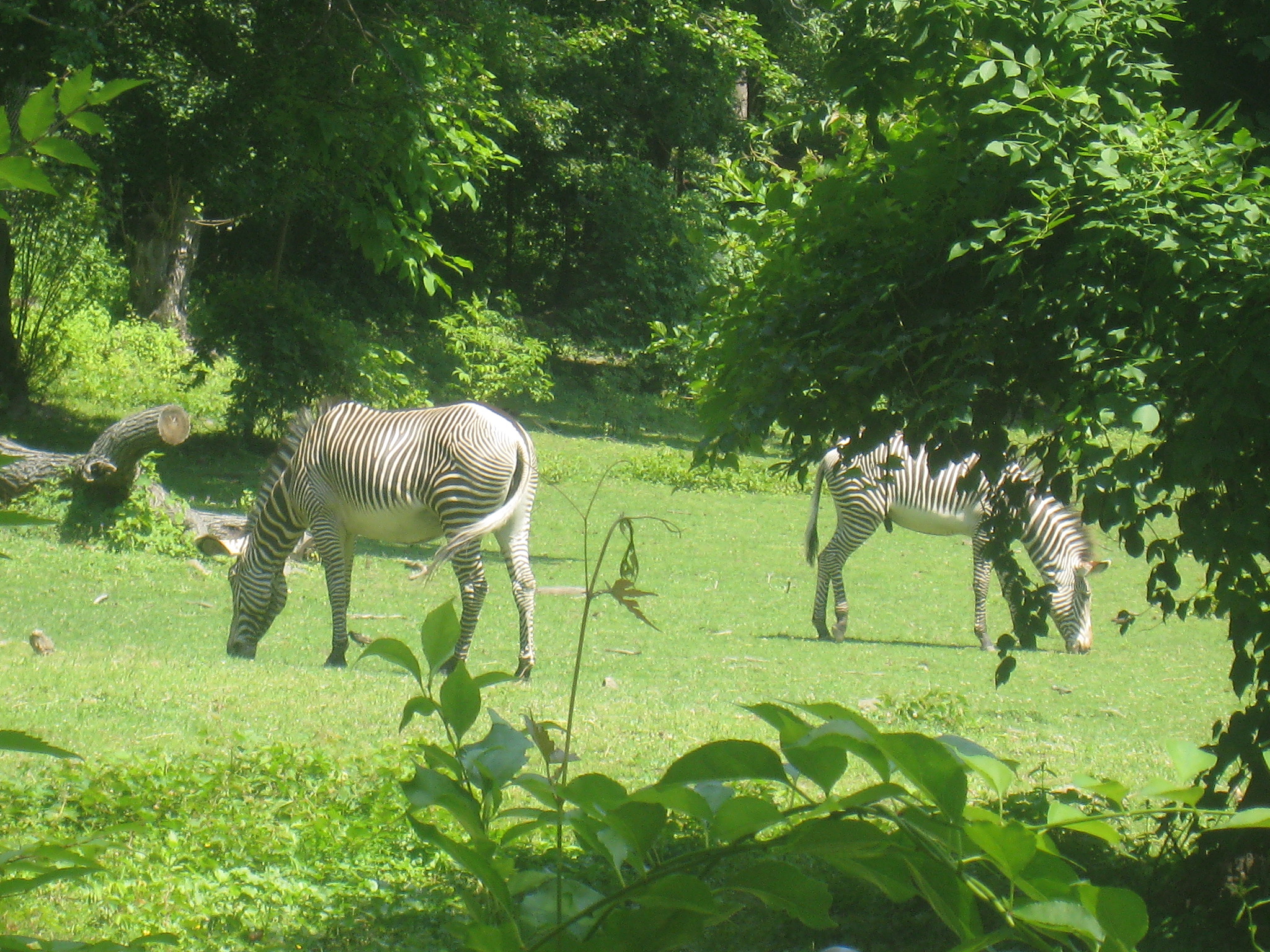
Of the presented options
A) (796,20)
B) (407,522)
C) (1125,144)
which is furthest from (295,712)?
(796,20)

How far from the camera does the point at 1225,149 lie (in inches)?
112

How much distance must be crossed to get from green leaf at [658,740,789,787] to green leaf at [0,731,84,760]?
0.52m

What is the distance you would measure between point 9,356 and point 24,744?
16.0 metres

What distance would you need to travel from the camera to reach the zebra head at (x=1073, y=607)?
10.2 metres

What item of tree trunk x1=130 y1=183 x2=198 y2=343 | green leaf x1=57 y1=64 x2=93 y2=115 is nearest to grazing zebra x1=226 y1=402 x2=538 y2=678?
green leaf x1=57 y1=64 x2=93 y2=115

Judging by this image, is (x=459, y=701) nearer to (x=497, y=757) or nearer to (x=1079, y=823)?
(x=497, y=757)

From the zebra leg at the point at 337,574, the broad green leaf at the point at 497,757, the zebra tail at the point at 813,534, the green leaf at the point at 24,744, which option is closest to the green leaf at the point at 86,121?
the green leaf at the point at 24,744

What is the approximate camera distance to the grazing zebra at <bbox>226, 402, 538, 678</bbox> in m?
8.50

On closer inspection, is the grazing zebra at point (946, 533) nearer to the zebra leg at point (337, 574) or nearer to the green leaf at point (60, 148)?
the zebra leg at point (337, 574)

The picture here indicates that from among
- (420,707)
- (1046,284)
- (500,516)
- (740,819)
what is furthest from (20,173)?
(500,516)

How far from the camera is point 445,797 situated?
2.79ft

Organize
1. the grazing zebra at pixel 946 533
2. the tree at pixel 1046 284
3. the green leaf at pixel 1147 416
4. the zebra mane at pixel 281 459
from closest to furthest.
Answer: the green leaf at pixel 1147 416 → the tree at pixel 1046 284 → the zebra mane at pixel 281 459 → the grazing zebra at pixel 946 533

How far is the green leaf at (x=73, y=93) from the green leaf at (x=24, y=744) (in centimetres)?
60

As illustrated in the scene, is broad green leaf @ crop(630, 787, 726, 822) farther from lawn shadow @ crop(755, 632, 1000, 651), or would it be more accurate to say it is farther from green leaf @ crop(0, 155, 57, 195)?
lawn shadow @ crop(755, 632, 1000, 651)
